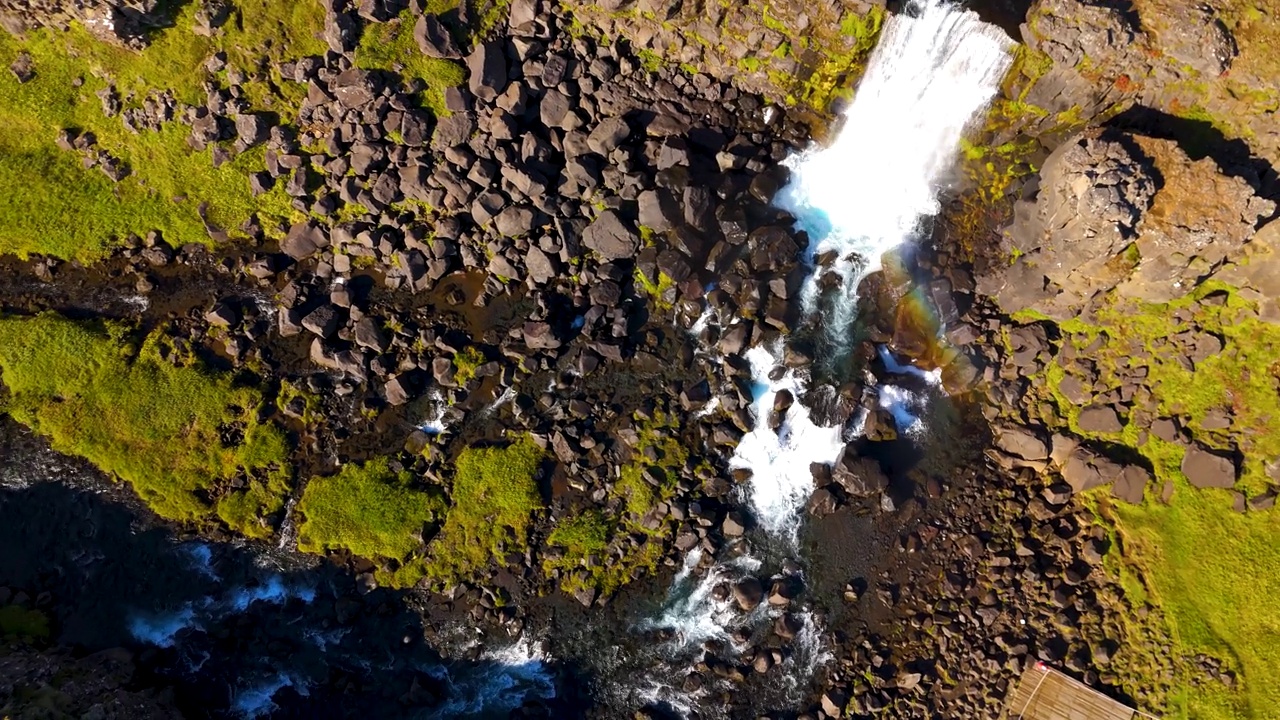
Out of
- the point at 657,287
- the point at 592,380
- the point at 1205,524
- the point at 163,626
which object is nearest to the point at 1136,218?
the point at 1205,524

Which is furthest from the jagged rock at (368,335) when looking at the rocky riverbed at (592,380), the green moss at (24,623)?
the green moss at (24,623)

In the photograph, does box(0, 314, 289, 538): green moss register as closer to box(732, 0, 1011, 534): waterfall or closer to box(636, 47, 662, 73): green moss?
box(732, 0, 1011, 534): waterfall

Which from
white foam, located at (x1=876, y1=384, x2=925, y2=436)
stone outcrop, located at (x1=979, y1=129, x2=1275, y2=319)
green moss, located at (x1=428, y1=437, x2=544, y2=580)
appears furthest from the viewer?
white foam, located at (x1=876, y1=384, x2=925, y2=436)

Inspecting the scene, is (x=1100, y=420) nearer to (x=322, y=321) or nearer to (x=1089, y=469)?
(x=1089, y=469)

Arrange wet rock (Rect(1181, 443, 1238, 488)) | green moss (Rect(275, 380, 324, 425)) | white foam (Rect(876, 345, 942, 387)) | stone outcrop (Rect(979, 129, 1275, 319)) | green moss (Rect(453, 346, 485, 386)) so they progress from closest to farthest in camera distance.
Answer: stone outcrop (Rect(979, 129, 1275, 319))
wet rock (Rect(1181, 443, 1238, 488))
green moss (Rect(275, 380, 324, 425))
green moss (Rect(453, 346, 485, 386))
white foam (Rect(876, 345, 942, 387))

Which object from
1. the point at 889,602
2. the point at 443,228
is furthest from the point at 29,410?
the point at 889,602

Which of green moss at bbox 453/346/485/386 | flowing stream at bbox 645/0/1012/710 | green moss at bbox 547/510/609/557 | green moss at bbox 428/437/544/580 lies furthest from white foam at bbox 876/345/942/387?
green moss at bbox 453/346/485/386
